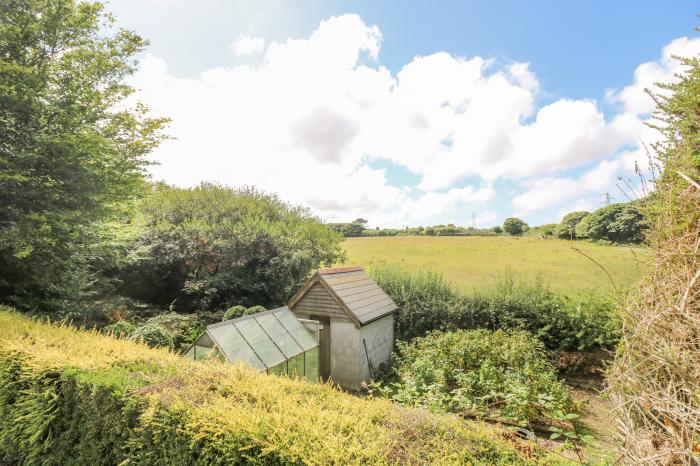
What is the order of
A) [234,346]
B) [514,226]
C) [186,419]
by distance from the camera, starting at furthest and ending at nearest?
[514,226] → [234,346] → [186,419]

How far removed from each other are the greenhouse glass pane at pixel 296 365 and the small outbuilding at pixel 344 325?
262 centimetres

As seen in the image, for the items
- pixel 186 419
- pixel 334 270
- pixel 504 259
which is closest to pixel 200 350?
pixel 186 419

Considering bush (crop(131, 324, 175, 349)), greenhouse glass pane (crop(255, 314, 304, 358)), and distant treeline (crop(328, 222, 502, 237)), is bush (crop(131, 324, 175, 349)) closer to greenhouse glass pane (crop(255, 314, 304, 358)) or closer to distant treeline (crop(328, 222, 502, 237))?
greenhouse glass pane (crop(255, 314, 304, 358))

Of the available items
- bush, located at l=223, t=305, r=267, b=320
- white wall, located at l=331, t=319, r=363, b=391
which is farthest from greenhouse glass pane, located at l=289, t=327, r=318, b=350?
bush, located at l=223, t=305, r=267, b=320

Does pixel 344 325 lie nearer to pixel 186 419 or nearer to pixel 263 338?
pixel 263 338

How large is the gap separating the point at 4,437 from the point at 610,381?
873cm

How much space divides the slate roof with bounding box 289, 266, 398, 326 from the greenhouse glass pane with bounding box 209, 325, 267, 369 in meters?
4.08

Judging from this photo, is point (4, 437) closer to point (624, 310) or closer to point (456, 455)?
point (456, 455)

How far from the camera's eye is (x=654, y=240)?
2.89m

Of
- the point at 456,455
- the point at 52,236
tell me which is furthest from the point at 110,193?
the point at 456,455

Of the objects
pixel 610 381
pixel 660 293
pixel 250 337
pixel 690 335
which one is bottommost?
pixel 250 337

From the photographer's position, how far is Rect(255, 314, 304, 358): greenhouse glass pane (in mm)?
8174

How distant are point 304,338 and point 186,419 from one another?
18.2 ft

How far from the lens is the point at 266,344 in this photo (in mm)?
7883
